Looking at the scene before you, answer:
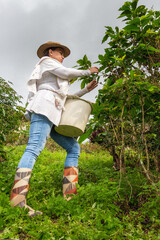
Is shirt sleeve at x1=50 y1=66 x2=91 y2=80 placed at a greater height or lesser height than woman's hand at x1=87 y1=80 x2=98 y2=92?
lesser

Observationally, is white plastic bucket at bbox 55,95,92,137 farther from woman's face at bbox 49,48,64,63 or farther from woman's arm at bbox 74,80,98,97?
woman's face at bbox 49,48,64,63

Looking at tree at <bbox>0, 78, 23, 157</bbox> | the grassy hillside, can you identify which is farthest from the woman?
tree at <bbox>0, 78, 23, 157</bbox>

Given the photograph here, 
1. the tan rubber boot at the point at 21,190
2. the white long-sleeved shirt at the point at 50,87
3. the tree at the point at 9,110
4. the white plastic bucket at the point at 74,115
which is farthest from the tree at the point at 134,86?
the tree at the point at 9,110

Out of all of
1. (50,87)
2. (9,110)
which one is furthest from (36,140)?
(9,110)

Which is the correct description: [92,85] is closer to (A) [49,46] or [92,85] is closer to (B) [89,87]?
(B) [89,87]

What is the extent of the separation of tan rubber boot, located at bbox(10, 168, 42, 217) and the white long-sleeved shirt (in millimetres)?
644

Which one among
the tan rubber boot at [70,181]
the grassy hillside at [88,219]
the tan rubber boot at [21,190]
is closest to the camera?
the grassy hillside at [88,219]

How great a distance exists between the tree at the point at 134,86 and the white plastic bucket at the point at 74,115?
14 cm

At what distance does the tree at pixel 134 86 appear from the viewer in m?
2.08

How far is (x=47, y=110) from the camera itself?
232 centimetres

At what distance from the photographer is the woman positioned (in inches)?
83.5

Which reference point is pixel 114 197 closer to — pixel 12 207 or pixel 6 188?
pixel 12 207

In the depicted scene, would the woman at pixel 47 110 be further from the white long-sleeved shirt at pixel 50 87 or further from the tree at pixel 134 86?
the tree at pixel 134 86

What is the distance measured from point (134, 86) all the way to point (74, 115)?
81 cm
